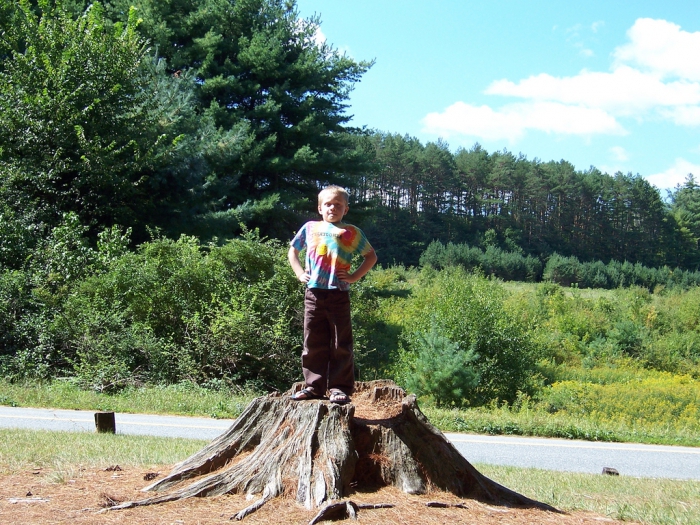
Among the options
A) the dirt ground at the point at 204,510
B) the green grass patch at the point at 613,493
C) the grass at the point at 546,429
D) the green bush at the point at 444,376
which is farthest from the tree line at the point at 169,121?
the dirt ground at the point at 204,510

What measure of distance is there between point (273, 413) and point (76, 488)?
1.47 meters

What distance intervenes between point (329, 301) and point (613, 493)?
10.9 ft

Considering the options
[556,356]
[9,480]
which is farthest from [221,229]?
[9,480]

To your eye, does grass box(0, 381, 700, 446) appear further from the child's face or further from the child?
the child's face

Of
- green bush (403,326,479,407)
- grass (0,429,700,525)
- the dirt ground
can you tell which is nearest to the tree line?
green bush (403,326,479,407)

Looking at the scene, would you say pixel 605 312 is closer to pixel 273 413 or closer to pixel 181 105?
pixel 181 105

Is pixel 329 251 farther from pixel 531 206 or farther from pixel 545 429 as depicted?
pixel 531 206

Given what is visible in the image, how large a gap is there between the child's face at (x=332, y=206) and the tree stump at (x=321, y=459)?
1.41 metres

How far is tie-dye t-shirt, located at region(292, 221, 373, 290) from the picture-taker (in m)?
5.43

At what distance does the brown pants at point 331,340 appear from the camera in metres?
5.47

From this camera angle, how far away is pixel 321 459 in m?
4.71

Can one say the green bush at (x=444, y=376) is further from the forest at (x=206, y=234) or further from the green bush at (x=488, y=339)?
the green bush at (x=488, y=339)

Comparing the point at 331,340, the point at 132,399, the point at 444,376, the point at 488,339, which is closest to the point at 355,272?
the point at 331,340

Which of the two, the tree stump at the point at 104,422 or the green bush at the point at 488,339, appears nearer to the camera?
the tree stump at the point at 104,422
